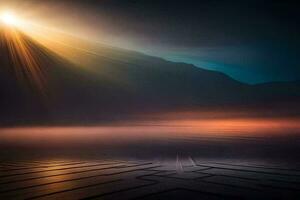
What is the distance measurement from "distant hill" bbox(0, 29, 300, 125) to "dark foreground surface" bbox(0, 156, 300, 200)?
26.4 m

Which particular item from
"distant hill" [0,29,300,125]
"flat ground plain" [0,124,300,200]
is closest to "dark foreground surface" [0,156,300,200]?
"flat ground plain" [0,124,300,200]

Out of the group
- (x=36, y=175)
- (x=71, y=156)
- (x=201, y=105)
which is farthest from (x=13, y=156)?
(x=201, y=105)

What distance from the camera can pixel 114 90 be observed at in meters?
44.8

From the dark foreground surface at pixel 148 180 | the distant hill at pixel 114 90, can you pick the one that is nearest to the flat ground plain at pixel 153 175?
the dark foreground surface at pixel 148 180

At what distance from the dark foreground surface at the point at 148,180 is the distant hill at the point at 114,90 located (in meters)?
26.4

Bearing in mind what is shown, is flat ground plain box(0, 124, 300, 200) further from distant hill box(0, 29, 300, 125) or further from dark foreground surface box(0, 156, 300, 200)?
distant hill box(0, 29, 300, 125)

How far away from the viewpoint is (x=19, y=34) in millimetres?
43844

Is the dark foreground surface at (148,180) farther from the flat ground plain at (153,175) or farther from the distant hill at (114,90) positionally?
the distant hill at (114,90)

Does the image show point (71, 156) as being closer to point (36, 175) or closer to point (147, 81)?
point (36, 175)

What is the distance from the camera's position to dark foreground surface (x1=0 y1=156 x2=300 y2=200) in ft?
14.9

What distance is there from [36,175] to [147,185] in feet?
6.14

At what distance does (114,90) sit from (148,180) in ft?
130

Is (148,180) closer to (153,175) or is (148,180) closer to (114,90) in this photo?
(153,175)

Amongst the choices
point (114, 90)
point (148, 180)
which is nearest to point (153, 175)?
point (148, 180)
